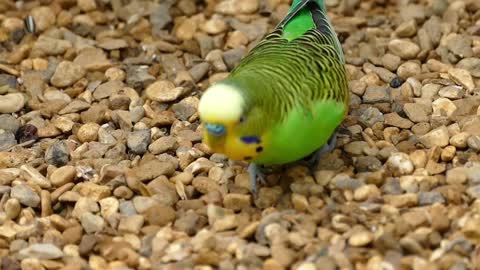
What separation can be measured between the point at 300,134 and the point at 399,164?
1.66 ft

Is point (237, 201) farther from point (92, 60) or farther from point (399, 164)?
point (92, 60)

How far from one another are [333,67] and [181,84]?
1029 mm

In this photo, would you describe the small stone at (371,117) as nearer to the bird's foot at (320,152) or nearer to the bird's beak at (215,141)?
the bird's foot at (320,152)

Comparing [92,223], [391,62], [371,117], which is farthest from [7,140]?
[391,62]

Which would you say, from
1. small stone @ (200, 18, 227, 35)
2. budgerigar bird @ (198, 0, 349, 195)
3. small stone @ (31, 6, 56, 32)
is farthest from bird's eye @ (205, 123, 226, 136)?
small stone @ (31, 6, 56, 32)

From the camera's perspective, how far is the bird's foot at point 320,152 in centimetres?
374

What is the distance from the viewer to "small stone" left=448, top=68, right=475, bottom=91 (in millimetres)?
4289

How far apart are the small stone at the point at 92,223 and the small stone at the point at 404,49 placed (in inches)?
70.1

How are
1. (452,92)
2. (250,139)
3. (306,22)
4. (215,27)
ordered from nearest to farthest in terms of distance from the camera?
1. (250,139)
2. (306,22)
3. (452,92)
4. (215,27)

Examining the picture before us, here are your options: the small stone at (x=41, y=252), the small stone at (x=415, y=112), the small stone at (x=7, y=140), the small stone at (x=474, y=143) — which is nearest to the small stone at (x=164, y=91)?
the small stone at (x=7, y=140)

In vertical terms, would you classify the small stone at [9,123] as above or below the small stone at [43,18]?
below

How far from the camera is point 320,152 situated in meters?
3.78

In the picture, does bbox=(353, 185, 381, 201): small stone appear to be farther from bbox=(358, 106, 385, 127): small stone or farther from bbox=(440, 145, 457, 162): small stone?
bbox=(358, 106, 385, 127): small stone

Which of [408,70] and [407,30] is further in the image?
[407,30]
